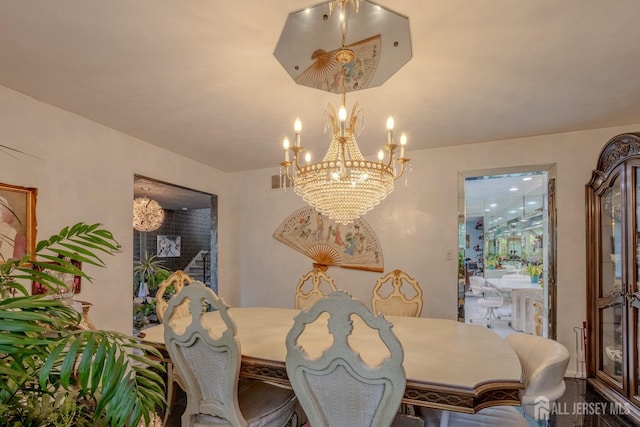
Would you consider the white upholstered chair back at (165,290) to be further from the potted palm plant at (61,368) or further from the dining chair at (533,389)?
the dining chair at (533,389)

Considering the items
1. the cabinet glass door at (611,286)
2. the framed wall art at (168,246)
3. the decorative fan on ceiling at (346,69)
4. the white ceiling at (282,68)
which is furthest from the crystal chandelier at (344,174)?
the framed wall art at (168,246)

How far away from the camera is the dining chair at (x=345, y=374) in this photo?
1.16 metres

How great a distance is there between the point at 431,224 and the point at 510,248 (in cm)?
585

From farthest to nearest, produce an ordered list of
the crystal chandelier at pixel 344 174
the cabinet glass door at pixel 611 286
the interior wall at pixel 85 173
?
the cabinet glass door at pixel 611 286 < the interior wall at pixel 85 173 < the crystal chandelier at pixel 344 174

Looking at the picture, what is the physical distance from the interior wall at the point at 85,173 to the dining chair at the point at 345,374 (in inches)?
86.2

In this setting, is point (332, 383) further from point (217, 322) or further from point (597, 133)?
point (597, 133)

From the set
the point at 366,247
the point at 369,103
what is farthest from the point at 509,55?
the point at 366,247

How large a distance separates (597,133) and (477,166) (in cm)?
103

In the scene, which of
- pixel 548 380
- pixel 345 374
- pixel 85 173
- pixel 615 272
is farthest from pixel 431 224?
pixel 85 173

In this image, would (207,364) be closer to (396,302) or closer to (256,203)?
(396,302)

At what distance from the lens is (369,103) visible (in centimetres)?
236

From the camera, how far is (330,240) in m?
3.98

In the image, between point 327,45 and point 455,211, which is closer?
point 327,45

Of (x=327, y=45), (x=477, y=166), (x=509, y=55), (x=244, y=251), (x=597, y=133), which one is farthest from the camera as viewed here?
(x=244, y=251)
